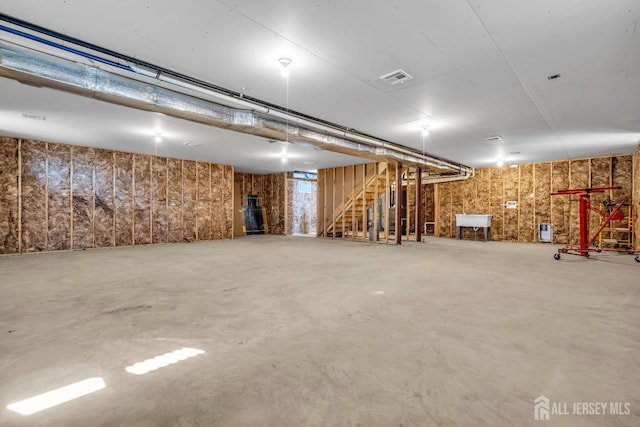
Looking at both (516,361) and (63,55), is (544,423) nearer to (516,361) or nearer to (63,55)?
(516,361)

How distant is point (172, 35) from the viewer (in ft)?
9.41

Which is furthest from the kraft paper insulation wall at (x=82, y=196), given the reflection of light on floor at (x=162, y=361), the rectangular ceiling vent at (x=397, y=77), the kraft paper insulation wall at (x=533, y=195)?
the kraft paper insulation wall at (x=533, y=195)

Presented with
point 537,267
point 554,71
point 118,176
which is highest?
point 554,71

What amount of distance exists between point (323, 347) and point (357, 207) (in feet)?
28.2

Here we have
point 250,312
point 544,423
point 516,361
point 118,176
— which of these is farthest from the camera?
point 118,176

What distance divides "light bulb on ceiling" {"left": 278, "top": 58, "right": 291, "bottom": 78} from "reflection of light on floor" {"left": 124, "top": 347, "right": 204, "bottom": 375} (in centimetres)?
295

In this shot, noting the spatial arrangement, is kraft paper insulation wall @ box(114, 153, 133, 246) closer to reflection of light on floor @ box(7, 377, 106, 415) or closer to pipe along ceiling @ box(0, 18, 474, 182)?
pipe along ceiling @ box(0, 18, 474, 182)

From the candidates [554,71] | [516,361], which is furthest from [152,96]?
[554,71]

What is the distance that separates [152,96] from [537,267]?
6.53 metres

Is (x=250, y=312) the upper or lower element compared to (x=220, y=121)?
lower

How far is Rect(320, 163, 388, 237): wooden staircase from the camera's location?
32.4 ft

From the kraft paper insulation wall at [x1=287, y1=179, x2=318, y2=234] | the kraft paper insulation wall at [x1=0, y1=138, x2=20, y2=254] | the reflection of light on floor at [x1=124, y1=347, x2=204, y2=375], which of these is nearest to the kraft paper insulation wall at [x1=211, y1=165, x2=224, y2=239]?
the kraft paper insulation wall at [x1=287, y1=179, x2=318, y2=234]

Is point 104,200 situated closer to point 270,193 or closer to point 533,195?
point 270,193

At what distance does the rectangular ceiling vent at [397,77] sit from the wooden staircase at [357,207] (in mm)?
5585
